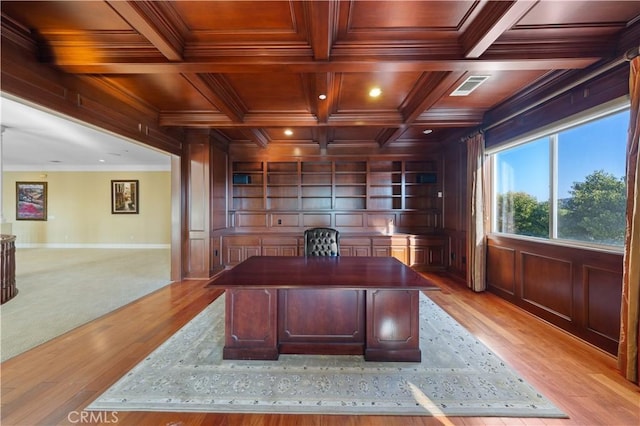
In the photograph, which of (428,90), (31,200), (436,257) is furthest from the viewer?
(31,200)

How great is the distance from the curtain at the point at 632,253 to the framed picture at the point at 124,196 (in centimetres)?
1071

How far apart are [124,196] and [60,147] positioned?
264 centimetres

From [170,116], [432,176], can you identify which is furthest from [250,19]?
[432,176]

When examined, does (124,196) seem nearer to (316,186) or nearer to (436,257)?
(316,186)

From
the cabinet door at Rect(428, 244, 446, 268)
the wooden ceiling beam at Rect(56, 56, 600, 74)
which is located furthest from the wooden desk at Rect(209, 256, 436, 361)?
the cabinet door at Rect(428, 244, 446, 268)

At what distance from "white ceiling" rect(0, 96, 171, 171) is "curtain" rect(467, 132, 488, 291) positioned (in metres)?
5.21

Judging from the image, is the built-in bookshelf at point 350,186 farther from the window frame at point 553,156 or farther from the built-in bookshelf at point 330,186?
the window frame at point 553,156

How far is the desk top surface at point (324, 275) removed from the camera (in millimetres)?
2072

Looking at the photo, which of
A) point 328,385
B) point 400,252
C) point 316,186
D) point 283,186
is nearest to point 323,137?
point 316,186

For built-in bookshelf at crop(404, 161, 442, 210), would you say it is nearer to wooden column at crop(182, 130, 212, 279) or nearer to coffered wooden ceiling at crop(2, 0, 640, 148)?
coffered wooden ceiling at crop(2, 0, 640, 148)

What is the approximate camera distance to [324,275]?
7.69 ft

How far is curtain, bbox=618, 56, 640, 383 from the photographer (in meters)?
2.02

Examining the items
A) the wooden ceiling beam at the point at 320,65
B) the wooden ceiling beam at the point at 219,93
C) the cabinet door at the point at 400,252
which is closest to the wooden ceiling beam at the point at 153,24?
the wooden ceiling beam at the point at 320,65

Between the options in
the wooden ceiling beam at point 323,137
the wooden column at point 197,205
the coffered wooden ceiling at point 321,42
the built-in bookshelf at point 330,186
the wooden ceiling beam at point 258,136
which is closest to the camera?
the coffered wooden ceiling at point 321,42
